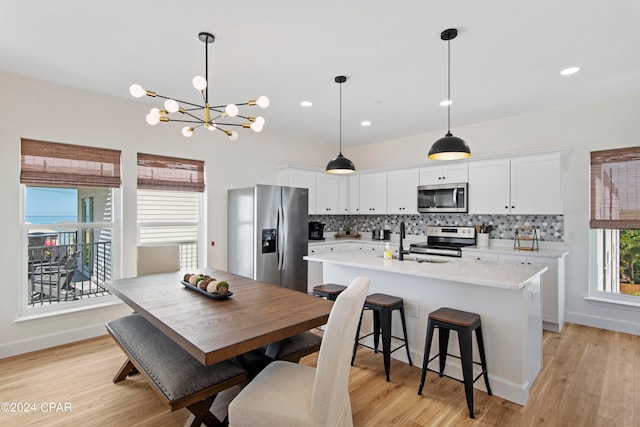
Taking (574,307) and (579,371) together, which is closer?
(579,371)

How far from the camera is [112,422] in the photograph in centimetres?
213

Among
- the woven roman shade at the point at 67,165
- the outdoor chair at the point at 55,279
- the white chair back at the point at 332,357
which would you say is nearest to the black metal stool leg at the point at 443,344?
the white chair back at the point at 332,357

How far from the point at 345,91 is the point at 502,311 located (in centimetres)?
263

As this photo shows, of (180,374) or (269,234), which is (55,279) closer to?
(269,234)

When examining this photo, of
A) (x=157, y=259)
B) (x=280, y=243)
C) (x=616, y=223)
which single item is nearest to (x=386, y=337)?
(x=280, y=243)

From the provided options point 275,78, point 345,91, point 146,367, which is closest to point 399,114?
point 345,91

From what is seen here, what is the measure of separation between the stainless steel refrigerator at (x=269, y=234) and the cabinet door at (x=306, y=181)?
0.54 m

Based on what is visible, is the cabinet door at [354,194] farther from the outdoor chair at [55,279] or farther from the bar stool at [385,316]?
the outdoor chair at [55,279]

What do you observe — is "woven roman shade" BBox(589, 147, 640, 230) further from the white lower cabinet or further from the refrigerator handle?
the refrigerator handle

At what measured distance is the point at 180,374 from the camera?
1727 millimetres

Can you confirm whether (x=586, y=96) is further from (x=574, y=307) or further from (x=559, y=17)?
(x=574, y=307)

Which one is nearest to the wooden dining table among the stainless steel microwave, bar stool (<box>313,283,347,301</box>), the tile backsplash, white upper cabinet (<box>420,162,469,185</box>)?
bar stool (<box>313,283,347,301</box>)

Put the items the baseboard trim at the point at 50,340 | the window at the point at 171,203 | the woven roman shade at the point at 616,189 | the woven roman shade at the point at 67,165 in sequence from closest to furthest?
the baseboard trim at the point at 50,340
the woven roman shade at the point at 67,165
the woven roman shade at the point at 616,189
the window at the point at 171,203

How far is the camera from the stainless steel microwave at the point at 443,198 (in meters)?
4.71
